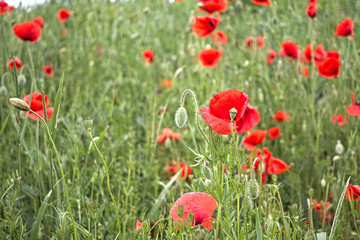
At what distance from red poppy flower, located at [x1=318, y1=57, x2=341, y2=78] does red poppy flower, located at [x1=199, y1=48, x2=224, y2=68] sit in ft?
1.99

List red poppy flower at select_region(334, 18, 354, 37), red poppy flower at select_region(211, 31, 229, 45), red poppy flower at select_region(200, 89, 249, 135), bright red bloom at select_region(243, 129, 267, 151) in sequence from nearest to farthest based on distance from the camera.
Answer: red poppy flower at select_region(200, 89, 249, 135) → bright red bloom at select_region(243, 129, 267, 151) → red poppy flower at select_region(334, 18, 354, 37) → red poppy flower at select_region(211, 31, 229, 45)

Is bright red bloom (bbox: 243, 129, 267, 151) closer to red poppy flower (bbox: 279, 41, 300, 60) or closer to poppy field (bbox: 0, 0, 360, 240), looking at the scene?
poppy field (bbox: 0, 0, 360, 240)

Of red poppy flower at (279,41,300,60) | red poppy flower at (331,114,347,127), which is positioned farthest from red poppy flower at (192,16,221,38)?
red poppy flower at (331,114,347,127)

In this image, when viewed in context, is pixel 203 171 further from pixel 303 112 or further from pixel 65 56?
pixel 65 56

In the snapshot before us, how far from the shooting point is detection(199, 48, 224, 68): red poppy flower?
2408 mm

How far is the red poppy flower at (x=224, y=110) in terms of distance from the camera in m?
1.13

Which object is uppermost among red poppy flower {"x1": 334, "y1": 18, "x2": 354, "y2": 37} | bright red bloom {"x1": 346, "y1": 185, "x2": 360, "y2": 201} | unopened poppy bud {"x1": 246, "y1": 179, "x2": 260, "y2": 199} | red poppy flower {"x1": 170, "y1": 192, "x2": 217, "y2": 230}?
red poppy flower {"x1": 334, "y1": 18, "x2": 354, "y2": 37}

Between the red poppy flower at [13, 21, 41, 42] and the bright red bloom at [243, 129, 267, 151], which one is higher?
the red poppy flower at [13, 21, 41, 42]

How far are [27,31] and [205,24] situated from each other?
104 centimetres

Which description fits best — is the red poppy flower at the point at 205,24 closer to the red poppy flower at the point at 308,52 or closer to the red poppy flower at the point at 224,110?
the red poppy flower at the point at 308,52

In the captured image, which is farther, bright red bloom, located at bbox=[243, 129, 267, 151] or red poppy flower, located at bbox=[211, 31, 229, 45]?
red poppy flower, located at bbox=[211, 31, 229, 45]

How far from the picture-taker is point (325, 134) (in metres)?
2.55

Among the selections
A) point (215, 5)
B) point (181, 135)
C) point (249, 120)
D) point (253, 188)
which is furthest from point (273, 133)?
point (253, 188)

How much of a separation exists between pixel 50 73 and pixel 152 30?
74.3 inches
